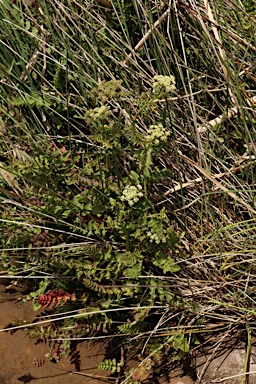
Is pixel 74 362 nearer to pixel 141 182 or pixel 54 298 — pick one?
pixel 54 298

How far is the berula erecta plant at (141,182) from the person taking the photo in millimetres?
1810

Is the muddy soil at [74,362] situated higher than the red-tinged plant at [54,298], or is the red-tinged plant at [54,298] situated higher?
the red-tinged plant at [54,298]

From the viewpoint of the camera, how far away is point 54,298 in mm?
1995

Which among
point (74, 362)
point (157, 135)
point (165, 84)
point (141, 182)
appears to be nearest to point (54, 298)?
point (74, 362)

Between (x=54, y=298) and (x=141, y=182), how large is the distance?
65 cm

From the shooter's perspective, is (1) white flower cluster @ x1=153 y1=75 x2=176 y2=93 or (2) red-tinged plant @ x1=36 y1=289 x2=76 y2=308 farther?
(2) red-tinged plant @ x1=36 y1=289 x2=76 y2=308

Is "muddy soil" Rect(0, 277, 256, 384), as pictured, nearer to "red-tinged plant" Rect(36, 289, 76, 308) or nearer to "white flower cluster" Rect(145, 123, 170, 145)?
"red-tinged plant" Rect(36, 289, 76, 308)

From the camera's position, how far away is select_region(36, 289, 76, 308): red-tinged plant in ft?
6.48

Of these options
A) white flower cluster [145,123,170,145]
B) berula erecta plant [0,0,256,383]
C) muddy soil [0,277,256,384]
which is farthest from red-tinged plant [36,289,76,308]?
white flower cluster [145,123,170,145]

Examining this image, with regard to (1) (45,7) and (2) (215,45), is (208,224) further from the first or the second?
(1) (45,7)

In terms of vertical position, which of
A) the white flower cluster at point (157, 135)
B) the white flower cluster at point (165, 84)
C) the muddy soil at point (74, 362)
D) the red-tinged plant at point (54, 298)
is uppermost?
→ the white flower cluster at point (165, 84)

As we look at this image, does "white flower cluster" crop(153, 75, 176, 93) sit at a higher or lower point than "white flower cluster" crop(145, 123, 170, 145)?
higher

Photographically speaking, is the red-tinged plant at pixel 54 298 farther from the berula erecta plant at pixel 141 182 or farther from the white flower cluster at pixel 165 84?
the white flower cluster at pixel 165 84

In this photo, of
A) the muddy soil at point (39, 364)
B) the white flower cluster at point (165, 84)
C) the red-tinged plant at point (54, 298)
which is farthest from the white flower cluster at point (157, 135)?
the muddy soil at point (39, 364)
